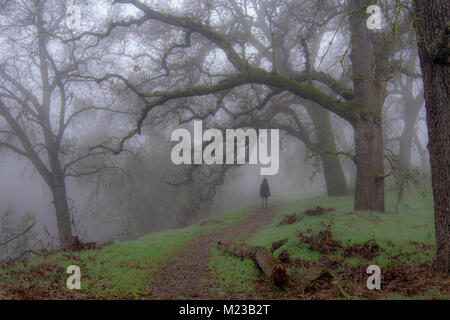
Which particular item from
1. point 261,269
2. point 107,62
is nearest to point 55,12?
point 107,62

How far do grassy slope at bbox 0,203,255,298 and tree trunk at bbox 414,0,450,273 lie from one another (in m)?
5.29

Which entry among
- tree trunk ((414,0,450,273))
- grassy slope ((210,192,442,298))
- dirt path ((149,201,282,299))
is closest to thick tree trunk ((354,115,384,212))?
grassy slope ((210,192,442,298))

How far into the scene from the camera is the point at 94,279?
667cm

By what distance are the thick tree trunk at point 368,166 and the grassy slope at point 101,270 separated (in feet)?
22.8

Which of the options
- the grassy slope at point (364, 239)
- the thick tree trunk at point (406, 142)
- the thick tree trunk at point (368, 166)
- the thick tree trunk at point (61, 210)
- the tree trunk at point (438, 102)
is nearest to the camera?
the tree trunk at point (438, 102)

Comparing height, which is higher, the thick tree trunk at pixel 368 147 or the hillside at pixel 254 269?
the thick tree trunk at pixel 368 147

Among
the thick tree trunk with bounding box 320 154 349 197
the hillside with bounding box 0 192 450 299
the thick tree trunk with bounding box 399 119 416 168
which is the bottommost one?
the hillside with bounding box 0 192 450 299

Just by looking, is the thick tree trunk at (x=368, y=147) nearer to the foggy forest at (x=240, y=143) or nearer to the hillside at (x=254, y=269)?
the foggy forest at (x=240, y=143)

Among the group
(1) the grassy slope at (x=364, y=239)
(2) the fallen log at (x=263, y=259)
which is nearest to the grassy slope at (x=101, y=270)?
(1) the grassy slope at (x=364, y=239)

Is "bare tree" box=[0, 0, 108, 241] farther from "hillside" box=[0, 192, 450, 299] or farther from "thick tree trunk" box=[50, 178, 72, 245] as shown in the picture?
"hillside" box=[0, 192, 450, 299]

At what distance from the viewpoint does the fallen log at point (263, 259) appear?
5836mm

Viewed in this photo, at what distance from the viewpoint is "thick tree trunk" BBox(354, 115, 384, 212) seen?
12.0 metres
